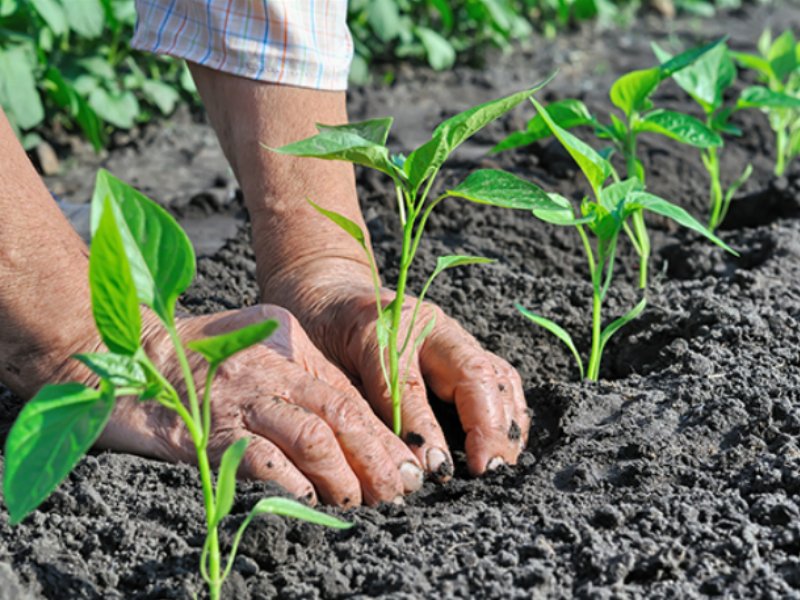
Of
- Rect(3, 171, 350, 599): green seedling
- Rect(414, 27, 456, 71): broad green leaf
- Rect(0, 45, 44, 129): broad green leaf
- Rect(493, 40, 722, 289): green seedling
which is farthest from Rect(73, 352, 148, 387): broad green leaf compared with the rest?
Rect(414, 27, 456, 71): broad green leaf

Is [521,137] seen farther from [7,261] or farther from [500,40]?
[500,40]

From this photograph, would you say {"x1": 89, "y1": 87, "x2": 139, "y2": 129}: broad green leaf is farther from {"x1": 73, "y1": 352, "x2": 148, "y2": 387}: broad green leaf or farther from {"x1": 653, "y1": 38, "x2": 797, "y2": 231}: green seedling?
{"x1": 73, "y1": 352, "x2": 148, "y2": 387}: broad green leaf

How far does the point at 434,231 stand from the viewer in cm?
279

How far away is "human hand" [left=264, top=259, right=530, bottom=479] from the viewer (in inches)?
68.7

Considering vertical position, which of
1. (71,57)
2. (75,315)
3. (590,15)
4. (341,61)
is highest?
(341,61)

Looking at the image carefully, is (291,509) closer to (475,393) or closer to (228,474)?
(228,474)

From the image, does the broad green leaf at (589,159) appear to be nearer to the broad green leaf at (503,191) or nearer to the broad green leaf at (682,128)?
the broad green leaf at (503,191)

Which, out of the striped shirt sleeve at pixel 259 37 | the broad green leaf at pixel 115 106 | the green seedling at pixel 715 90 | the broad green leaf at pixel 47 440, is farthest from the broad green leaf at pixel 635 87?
the broad green leaf at pixel 115 106

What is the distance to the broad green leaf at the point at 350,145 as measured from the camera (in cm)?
145

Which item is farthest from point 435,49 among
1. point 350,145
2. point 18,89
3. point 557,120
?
point 350,145

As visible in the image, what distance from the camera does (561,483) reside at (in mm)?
1684

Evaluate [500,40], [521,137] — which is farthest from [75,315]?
[500,40]

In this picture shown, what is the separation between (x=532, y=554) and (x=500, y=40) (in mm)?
4224

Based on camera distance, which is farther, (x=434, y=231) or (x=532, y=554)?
(x=434, y=231)
